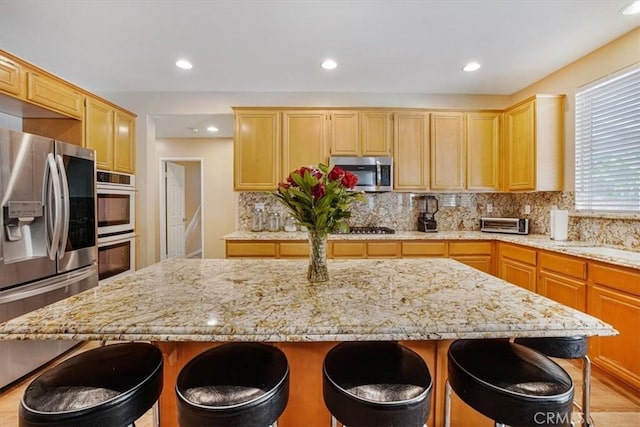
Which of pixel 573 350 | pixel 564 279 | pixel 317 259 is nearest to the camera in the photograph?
pixel 573 350

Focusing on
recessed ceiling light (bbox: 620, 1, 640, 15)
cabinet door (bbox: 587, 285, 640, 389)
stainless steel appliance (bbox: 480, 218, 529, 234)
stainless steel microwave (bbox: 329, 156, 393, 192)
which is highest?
recessed ceiling light (bbox: 620, 1, 640, 15)

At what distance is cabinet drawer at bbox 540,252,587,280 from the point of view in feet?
7.77

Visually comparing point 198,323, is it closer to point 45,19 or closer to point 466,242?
point 45,19

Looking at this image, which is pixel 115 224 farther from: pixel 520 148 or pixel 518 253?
pixel 520 148

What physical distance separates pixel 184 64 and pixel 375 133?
7.23ft

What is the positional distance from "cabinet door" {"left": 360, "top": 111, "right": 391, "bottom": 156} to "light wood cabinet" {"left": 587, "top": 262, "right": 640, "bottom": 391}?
2262mm

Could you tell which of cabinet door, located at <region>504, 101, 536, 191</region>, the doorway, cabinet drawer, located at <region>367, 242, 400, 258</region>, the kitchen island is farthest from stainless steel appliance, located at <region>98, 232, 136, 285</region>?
cabinet door, located at <region>504, 101, 536, 191</region>

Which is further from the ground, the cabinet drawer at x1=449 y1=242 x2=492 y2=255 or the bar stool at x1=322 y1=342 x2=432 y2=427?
the cabinet drawer at x1=449 y1=242 x2=492 y2=255

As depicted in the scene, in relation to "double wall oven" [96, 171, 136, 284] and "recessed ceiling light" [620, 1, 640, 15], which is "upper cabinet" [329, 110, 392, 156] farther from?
"double wall oven" [96, 171, 136, 284]

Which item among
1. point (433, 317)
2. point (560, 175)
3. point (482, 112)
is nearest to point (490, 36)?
point (482, 112)

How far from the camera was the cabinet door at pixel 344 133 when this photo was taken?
3666 mm

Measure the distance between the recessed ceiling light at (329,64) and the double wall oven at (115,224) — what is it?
247 cm

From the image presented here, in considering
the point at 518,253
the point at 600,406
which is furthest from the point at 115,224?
the point at 600,406

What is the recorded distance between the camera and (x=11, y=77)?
227 cm
